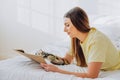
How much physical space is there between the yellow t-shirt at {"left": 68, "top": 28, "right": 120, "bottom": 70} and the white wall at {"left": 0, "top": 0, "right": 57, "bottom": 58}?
1782 mm

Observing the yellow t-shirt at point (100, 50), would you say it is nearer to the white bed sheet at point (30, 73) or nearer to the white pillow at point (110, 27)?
the white bed sheet at point (30, 73)

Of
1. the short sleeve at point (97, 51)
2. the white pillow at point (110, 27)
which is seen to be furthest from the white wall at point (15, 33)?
the short sleeve at point (97, 51)

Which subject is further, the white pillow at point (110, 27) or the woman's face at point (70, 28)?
the white pillow at point (110, 27)

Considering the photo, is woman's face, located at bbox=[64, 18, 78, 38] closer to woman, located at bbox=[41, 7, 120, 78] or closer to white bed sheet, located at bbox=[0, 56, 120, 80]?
woman, located at bbox=[41, 7, 120, 78]

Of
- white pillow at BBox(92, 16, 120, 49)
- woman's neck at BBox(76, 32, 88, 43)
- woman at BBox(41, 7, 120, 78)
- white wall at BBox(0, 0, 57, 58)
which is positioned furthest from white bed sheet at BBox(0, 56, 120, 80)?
white wall at BBox(0, 0, 57, 58)

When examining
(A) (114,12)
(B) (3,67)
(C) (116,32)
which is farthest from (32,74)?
(A) (114,12)

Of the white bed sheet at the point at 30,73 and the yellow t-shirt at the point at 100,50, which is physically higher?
the yellow t-shirt at the point at 100,50

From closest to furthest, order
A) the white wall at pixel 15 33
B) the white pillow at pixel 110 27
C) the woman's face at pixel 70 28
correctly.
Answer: the woman's face at pixel 70 28 → the white pillow at pixel 110 27 → the white wall at pixel 15 33

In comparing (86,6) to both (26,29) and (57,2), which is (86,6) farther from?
(26,29)

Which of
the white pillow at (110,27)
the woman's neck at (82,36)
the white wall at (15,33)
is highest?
the woman's neck at (82,36)

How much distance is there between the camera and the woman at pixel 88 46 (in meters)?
1.60

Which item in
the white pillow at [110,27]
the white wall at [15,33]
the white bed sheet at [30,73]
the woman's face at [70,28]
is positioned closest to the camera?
the white bed sheet at [30,73]

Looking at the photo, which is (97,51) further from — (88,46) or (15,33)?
(15,33)

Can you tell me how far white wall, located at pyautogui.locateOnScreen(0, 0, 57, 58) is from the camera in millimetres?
3572
